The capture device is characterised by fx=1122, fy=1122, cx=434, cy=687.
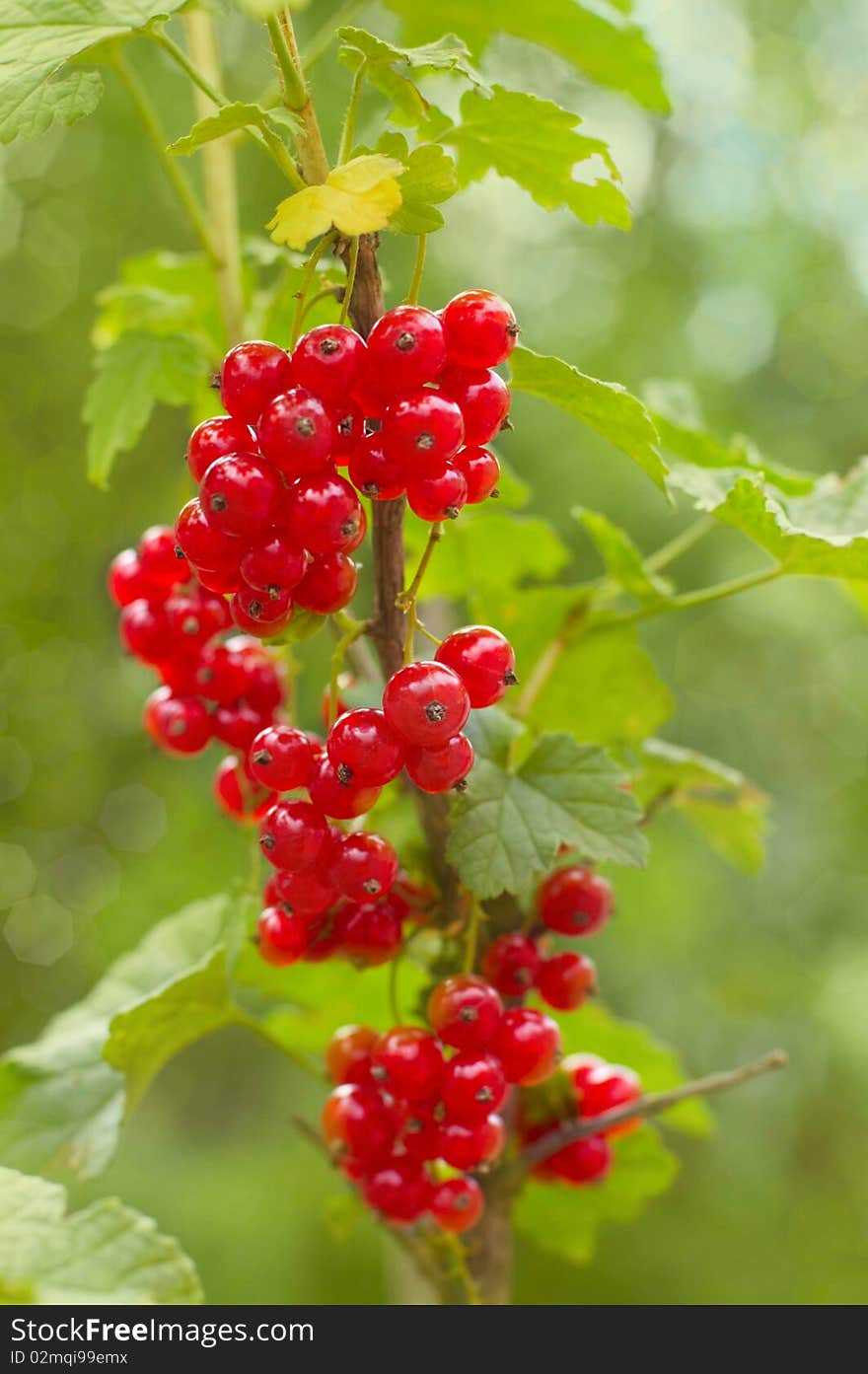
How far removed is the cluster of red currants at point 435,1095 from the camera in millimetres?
808

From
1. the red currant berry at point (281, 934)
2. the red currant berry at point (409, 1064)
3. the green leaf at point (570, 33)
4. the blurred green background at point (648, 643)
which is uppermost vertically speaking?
the green leaf at point (570, 33)

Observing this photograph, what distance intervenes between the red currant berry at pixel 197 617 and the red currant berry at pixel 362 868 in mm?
294

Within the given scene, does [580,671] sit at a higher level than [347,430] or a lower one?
lower

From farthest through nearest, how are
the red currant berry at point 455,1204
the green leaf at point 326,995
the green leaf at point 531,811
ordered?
the green leaf at point 326,995, the red currant berry at point 455,1204, the green leaf at point 531,811

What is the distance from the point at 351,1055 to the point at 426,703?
375 millimetres

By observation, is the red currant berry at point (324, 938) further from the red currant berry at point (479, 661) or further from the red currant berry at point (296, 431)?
the red currant berry at point (296, 431)

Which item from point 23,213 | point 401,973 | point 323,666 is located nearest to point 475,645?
point 401,973

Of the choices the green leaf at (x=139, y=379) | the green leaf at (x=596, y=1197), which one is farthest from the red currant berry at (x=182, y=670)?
the green leaf at (x=596, y=1197)

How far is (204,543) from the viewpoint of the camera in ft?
→ 2.20

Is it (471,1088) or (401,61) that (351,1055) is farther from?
(401,61)

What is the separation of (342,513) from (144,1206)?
143 inches

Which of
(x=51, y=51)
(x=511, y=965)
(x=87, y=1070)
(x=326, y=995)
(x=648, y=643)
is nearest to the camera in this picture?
(x=51, y=51)

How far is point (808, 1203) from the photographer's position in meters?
3.76

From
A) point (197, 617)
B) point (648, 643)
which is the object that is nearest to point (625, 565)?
point (197, 617)
